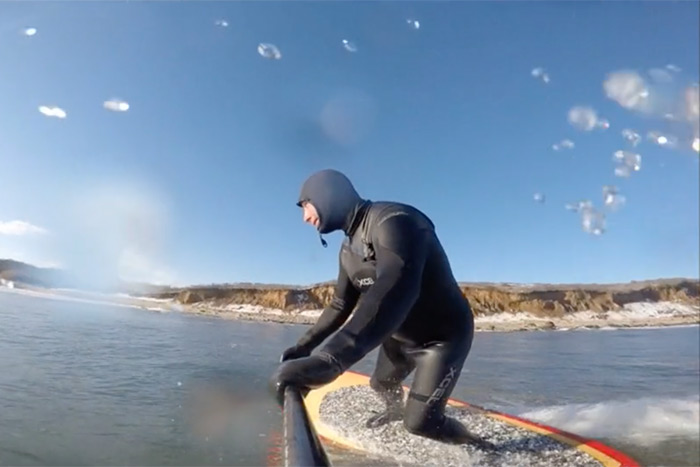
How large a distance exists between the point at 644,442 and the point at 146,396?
15.9 feet

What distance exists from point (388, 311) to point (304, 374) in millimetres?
388

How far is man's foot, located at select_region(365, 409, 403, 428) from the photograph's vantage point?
415 centimetres

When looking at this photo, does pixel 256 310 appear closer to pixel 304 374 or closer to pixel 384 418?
pixel 384 418

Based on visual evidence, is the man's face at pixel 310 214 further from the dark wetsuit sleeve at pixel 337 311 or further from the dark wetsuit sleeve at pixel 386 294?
the dark wetsuit sleeve at pixel 337 311

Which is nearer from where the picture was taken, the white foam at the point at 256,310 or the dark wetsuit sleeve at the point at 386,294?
the dark wetsuit sleeve at the point at 386,294

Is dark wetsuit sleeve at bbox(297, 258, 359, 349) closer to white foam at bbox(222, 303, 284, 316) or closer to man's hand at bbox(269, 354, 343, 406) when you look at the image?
man's hand at bbox(269, 354, 343, 406)

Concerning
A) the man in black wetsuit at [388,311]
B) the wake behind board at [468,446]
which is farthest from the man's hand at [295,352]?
the wake behind board at [468,446]

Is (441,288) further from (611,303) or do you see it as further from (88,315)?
(611,303)

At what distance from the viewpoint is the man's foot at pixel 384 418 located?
415cm

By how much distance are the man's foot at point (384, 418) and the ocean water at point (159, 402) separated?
0.35 meters

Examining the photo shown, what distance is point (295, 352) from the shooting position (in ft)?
7.30

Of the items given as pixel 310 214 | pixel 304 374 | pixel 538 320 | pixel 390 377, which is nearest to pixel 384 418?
pixel 390 377

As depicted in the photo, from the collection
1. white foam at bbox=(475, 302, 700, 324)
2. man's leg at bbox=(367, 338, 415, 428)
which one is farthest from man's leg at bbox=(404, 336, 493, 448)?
white foam at bbox=(475, 302, 700, 324)

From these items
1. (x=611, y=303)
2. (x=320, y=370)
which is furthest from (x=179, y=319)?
(x=611, y=303)
